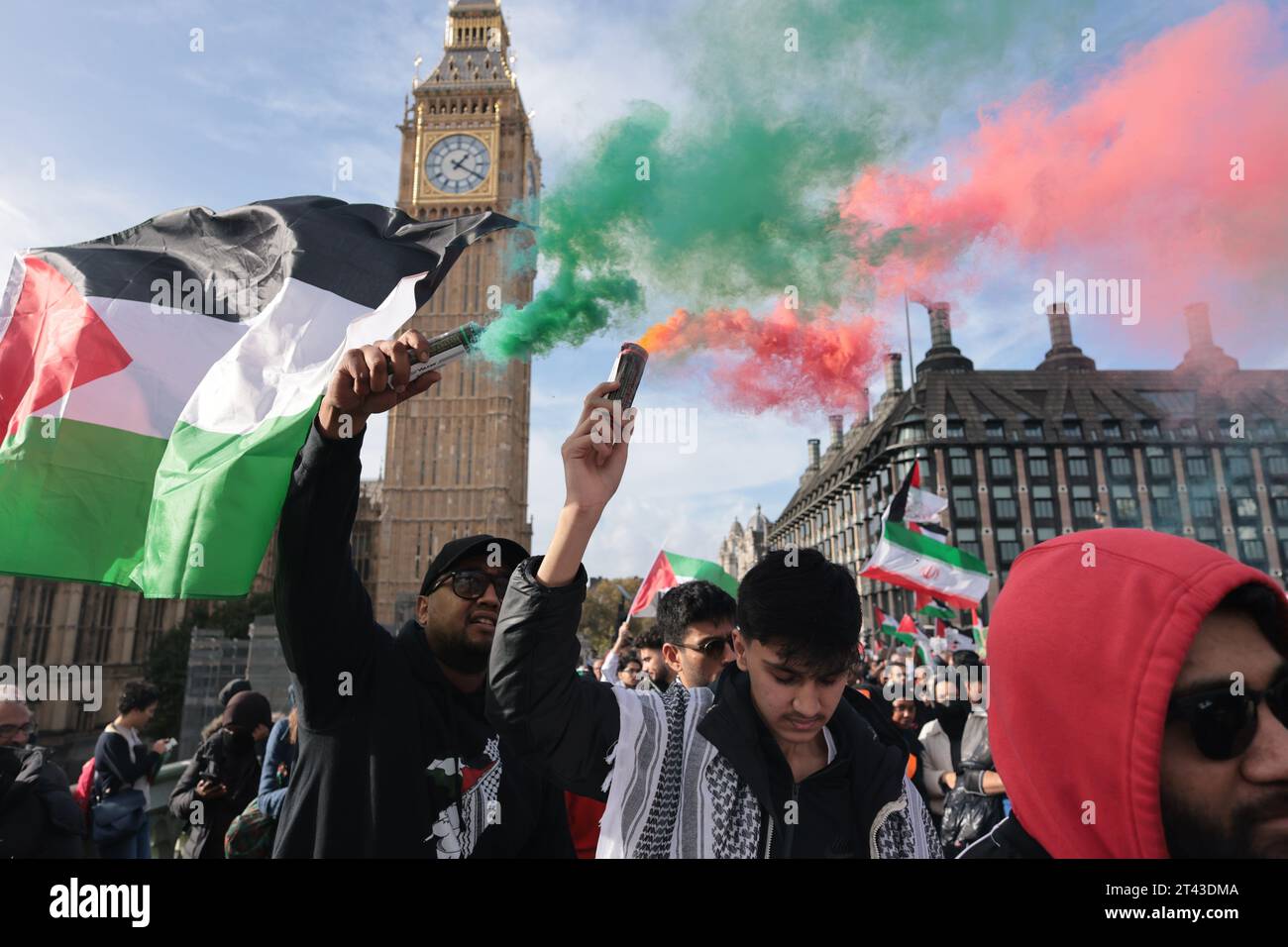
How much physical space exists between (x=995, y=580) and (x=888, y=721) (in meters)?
56.9

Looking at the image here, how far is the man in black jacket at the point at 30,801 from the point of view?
12.6 feet

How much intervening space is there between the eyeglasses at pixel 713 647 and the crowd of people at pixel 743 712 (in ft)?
3.22

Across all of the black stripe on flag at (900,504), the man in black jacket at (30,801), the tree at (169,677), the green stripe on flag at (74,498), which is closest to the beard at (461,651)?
the green stripe on flag at (74,498)

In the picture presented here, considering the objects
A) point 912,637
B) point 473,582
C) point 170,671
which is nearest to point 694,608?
point 473,582

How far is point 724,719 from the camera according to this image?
1.88 m

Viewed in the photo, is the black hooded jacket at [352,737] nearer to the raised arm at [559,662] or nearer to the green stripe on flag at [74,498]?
the raised arm at [559,662]

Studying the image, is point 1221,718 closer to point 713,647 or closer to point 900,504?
point 713,647

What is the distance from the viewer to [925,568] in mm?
12641

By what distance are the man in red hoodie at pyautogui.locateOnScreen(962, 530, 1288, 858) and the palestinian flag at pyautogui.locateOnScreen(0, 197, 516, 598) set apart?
117 inches

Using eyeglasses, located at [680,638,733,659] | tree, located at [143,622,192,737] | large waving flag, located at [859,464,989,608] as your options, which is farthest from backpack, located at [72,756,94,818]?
tree, located at [143,622,192,737]

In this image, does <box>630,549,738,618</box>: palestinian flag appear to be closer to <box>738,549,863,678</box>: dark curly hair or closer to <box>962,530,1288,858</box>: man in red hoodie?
<box>738,549,863,678</box>: dark curly hair

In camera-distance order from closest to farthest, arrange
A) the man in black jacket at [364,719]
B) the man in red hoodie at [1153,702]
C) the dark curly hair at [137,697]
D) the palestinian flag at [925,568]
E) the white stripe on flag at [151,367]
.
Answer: the man in red hoodie at [1153,702] → the man in black jacket at [364,719] → the white stripe on flag at [151,367] → the dark curly hair at [137,697] → the palestinian flag at [925,568]

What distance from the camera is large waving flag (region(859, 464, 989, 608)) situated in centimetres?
1243
